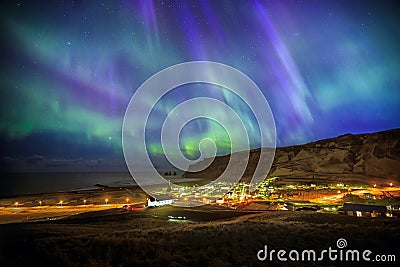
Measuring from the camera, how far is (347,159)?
125 m

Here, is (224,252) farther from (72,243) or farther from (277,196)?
(277,196)

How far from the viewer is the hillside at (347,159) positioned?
342 ft

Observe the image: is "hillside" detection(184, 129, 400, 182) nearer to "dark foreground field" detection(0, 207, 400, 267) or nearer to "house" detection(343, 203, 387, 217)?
"house" detection(343, 203, 387, 217)

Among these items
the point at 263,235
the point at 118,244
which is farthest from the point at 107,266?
the point at 263,235

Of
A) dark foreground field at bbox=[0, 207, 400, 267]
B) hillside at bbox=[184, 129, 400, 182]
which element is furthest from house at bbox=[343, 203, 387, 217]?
hillside at bbox=[184, 129, 400, 182]

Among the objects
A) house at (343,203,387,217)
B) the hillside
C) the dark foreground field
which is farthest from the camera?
the hillside

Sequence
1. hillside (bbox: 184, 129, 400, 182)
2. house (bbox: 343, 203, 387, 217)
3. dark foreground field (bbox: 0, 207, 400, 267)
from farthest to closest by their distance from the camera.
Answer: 1. hillside (bbox: 184, 129, 400, 182)
2. house (bbox: 343, 203, 387, 217)
3. dark foreground field (bbox: 0, 207, 400, 267)

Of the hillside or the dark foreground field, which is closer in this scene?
the dark foreground field

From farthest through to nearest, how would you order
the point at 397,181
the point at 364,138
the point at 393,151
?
the point at 364,138, the point at 393,151, the point at 397,181

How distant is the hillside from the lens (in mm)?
104188

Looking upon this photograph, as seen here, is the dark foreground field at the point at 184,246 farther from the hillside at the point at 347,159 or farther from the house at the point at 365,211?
the hillside at the point at 347,159

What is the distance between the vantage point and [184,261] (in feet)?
40.5

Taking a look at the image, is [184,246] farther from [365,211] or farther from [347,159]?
[347,159]

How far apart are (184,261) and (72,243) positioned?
642 centimetres
